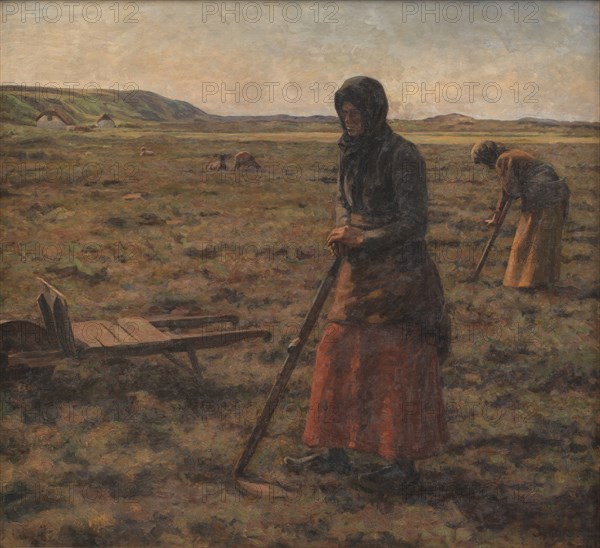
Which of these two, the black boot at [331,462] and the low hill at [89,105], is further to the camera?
the low hill at [89,105]

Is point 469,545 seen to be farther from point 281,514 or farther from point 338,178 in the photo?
point 338,178

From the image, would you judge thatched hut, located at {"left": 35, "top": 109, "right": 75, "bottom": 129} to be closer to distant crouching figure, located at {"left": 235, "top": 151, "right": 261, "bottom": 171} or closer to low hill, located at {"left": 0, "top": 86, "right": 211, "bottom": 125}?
low hill, located at {"left": 0, "top": 86, "right": 211, "bottom": 125}

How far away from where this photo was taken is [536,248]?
5.05 meters

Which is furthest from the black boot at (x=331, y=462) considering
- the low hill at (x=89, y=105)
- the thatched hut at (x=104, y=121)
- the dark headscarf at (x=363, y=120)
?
the thatched hut at (x=104, y=121)

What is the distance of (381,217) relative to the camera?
13.9ft

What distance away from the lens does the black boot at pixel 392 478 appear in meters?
4.48

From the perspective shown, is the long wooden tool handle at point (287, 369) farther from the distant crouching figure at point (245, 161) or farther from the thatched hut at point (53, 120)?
the thatched hut at point (53, 120)

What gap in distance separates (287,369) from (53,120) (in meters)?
2.00

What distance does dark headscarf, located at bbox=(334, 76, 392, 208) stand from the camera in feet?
13.6

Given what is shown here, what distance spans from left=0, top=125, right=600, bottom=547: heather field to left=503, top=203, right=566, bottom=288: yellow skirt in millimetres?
65

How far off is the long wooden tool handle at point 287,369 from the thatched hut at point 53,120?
1805 millimetres

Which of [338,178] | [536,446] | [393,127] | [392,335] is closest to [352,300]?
[392,335]

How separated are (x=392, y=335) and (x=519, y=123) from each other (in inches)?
62.3

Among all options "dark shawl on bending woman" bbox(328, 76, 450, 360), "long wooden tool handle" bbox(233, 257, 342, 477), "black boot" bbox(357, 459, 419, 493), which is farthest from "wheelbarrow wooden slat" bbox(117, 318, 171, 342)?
"black boot" bbox(357, 459, 419, 493)
